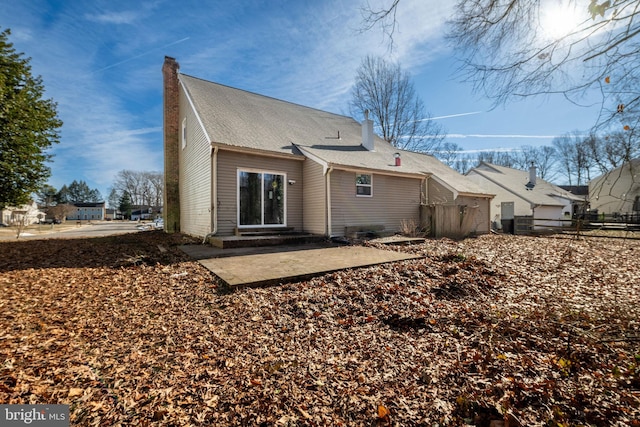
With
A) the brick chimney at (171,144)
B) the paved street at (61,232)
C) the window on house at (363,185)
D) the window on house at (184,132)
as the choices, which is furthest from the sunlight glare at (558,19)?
the paved street at (61,232)

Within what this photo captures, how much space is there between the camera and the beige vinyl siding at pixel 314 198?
9.78 meters

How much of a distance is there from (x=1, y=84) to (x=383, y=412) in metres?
13.8

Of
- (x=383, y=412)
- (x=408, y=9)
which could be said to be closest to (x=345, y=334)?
(x=383, y=412)

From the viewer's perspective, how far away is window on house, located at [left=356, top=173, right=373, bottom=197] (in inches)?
421

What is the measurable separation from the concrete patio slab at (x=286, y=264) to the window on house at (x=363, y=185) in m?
3.60

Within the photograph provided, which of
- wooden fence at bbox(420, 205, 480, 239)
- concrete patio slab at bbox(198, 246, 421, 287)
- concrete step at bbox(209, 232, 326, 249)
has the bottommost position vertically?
concrete patio slab at bbox(198, 246, 421, 287)

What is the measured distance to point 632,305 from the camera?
4.03 metres

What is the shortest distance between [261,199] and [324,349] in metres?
7.55

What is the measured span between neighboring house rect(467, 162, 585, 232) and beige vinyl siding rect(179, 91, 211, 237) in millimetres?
18132

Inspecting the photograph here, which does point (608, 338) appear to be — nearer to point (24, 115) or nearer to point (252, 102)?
point (252, 102)

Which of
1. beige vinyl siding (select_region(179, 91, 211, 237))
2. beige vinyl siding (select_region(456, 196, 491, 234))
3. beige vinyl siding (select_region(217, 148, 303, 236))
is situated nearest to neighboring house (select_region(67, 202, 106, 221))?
beige vinyl siding (select_region(179, 91, 211, 237))

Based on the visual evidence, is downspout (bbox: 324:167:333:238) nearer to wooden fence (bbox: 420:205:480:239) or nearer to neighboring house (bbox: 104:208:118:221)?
wooden fence (bbox: 420:205:480:239)

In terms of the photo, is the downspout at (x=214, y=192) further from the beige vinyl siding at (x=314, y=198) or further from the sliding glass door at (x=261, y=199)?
the beige vinyl siding at (x=314, y=198)

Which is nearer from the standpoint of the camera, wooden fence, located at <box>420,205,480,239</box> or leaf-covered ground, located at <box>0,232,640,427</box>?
leaf-covered ground, located at <box>0,232,640,427</box>
